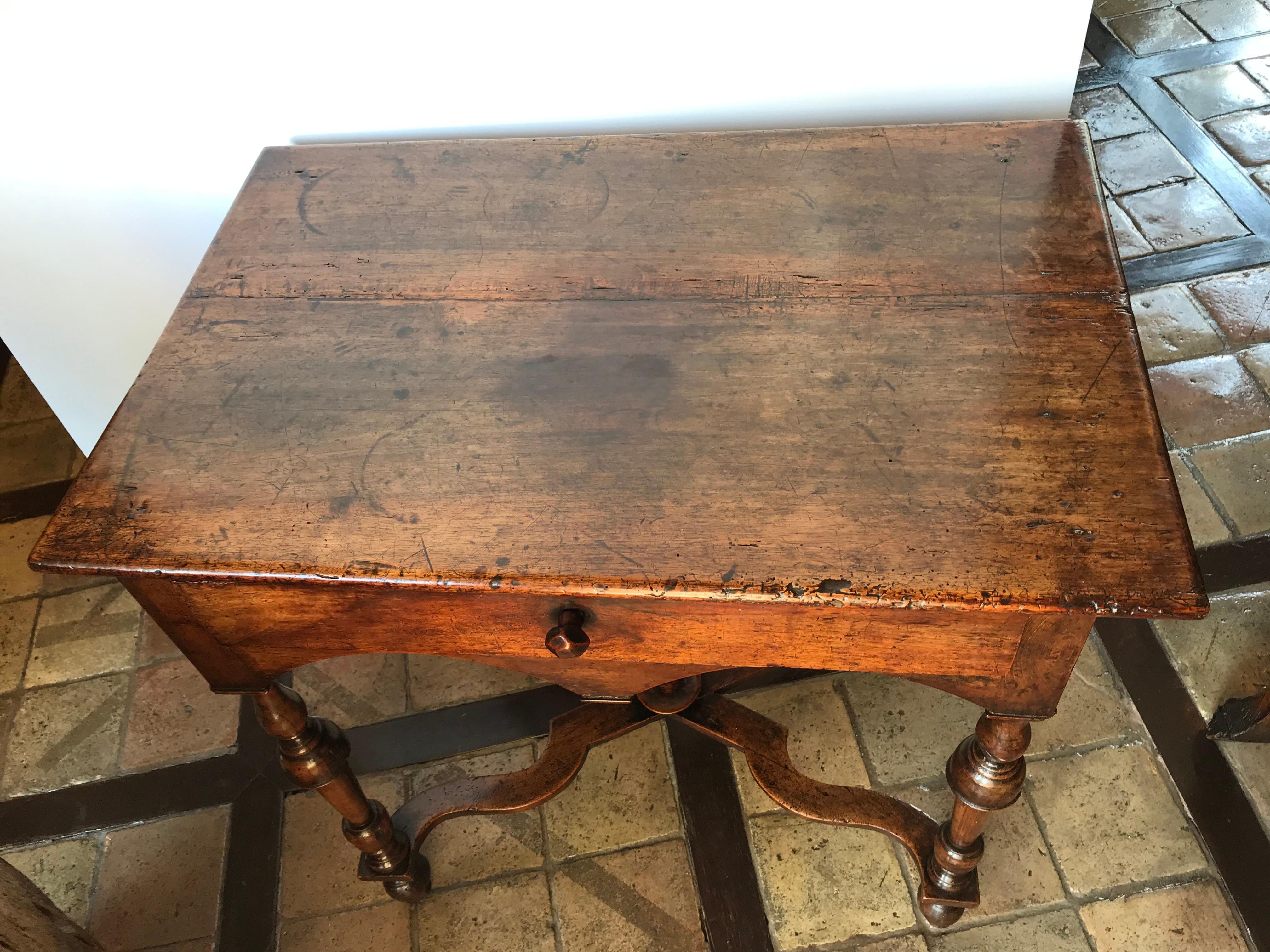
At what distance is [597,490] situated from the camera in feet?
3.41

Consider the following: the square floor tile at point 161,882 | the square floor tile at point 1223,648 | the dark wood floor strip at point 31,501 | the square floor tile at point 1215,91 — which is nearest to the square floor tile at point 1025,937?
the square floor tile at point 1223,648

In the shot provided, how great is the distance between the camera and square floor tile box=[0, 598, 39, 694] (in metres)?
2.16

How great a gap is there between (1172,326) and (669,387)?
2115mm

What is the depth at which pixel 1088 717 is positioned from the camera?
1.91 m

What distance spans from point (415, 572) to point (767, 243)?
2.15 feet

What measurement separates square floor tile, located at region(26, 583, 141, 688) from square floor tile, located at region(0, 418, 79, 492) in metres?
0.46

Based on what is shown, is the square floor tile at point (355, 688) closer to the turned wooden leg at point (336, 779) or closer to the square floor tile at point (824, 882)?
the turned wooden leg at point (336, 779)

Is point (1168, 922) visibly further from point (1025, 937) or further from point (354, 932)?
point (354, 932)

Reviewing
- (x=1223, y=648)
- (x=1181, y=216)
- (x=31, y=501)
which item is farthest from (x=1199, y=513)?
(x=31, y=501)

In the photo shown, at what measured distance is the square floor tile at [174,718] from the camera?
6.57ft

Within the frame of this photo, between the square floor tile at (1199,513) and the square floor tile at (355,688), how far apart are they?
6.01 feet

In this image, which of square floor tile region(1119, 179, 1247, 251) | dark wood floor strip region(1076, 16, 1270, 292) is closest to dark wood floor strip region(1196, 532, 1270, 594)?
dark wood floor strip region(1076, 16, 1270, 292)

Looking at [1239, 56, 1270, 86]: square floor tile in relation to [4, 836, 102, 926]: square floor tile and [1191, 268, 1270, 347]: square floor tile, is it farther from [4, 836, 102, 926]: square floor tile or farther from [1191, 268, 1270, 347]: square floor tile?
[4, 836, 102, 926]: square floor tile

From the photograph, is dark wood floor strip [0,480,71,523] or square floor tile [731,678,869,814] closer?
square floor tile [731,678,869,814]
